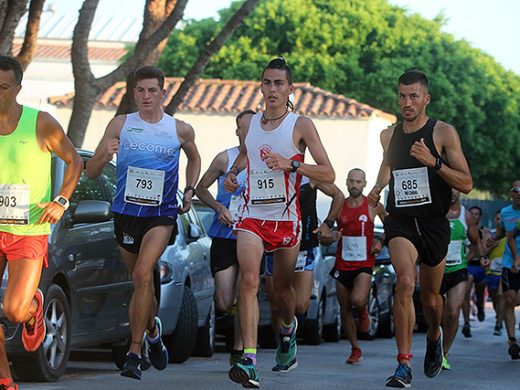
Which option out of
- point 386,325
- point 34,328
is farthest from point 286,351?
point 386,325

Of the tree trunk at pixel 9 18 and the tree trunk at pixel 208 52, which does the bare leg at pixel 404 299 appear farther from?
the tree trunk at pixel 208 52

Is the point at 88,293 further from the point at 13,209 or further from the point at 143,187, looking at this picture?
the point at 13,209

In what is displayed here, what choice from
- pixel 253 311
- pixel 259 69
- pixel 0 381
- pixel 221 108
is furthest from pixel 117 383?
pixel 259 69

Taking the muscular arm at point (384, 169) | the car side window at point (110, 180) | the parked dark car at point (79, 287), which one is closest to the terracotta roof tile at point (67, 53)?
the car side window at point (110, 180)

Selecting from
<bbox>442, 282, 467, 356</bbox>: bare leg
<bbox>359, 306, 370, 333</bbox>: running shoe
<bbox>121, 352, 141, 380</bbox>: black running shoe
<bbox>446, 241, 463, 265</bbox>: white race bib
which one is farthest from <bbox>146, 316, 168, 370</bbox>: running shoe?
<bbox>359, 306, 370, 333</bbox>: running shoe

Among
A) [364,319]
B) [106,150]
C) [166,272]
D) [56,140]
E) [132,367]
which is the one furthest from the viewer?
[364,319]

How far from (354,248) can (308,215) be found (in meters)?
2.84

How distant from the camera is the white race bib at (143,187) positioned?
10.6m

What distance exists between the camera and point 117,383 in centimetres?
1091

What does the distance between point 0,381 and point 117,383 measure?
2612mm

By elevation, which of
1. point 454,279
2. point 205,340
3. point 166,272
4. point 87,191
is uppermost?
point 87,191

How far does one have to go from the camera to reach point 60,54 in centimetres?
7512

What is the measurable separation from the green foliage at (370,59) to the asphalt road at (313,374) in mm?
36859

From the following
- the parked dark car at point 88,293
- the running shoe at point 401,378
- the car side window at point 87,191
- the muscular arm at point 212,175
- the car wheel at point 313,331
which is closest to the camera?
the parked dark car at point 88,293
